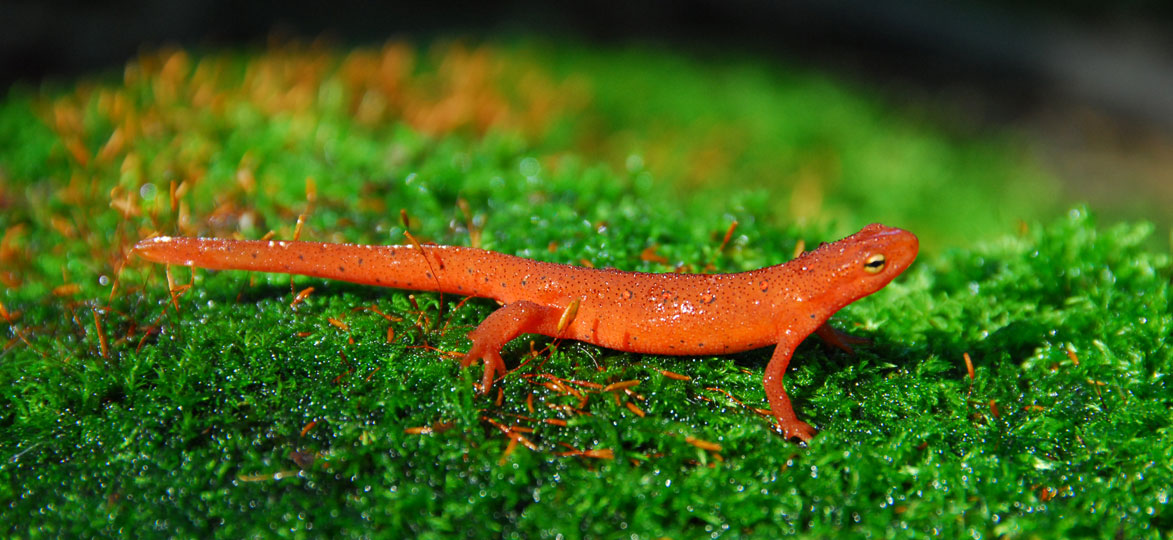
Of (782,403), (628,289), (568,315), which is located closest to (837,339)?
(782,403)

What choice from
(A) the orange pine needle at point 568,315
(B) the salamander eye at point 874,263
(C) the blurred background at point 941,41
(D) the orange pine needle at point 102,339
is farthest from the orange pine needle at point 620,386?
(C) the blurred background at point 941,41

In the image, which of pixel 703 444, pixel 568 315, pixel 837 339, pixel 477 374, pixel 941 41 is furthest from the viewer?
pixel 941 41

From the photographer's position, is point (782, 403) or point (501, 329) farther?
point (501, 329)

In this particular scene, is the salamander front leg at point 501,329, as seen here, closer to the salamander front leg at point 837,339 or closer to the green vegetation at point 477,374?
the green vegetation at point 477,374

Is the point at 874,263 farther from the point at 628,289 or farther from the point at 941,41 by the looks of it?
the point at 941,41

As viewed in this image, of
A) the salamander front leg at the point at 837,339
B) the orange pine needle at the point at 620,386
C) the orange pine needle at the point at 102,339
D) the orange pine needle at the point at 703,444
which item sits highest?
the salamander front leg at the point at 837,339

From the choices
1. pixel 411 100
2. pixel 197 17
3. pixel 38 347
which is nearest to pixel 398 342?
pixel 38 347

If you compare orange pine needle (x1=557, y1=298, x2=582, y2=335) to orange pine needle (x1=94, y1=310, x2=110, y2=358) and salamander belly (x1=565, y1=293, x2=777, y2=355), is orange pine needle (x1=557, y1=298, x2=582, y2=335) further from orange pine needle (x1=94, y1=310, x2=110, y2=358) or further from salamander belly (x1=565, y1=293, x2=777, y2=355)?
orange pine needle (x1=94, y1=310, x2=110, y2=358)
